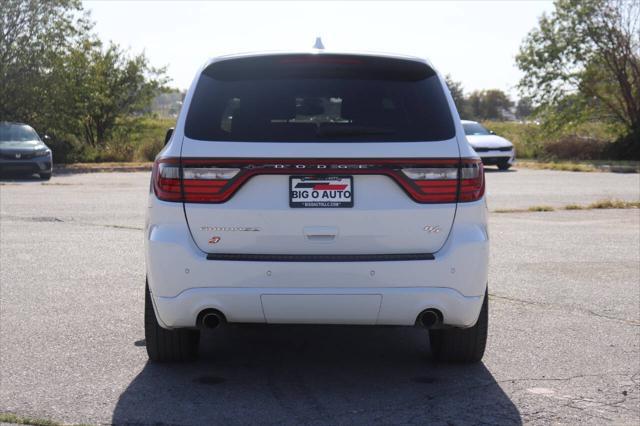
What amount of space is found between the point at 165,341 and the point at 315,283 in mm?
1185

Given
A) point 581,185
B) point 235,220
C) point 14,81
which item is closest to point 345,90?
point 235,220

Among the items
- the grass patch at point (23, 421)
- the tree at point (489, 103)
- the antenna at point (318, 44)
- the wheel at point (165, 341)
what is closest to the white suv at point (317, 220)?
the wheel at point (165, 341)

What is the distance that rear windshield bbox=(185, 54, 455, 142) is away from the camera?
507 centimetres

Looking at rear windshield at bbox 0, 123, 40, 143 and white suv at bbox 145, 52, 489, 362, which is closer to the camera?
white suv at bbox 145, 52, 489, 362

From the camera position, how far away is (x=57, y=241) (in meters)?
11.6

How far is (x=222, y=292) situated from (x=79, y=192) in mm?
15768

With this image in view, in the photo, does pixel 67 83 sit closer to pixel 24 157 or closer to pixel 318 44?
pixel 24 157

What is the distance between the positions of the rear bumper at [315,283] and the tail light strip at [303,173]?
11cm

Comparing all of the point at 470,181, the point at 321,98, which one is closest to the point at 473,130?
the point at 321,98

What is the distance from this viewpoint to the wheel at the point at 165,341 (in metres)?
5.58

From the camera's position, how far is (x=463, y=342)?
5688 mm

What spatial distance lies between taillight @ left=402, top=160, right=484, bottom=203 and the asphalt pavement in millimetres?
1036

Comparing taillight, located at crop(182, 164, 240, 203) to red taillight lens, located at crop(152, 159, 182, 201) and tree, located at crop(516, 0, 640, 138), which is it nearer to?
red taillight lens, located at crop(152, 159, 182, 201)

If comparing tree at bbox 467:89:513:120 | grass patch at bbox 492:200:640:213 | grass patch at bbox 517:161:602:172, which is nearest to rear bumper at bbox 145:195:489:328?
grass patch at bbox 492:200:640:213
